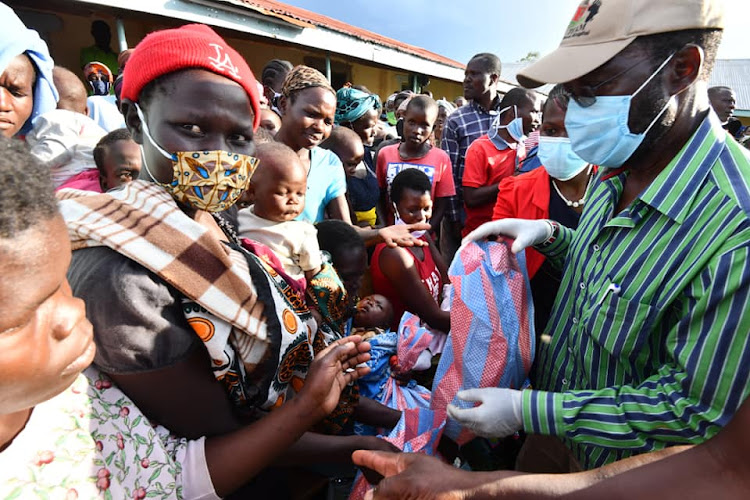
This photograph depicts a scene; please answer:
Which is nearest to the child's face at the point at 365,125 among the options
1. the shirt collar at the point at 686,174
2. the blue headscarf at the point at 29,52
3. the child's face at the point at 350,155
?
the child's face at the point at 350,155

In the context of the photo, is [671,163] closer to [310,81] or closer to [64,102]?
[310,81]

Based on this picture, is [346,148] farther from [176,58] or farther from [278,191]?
[176,58]

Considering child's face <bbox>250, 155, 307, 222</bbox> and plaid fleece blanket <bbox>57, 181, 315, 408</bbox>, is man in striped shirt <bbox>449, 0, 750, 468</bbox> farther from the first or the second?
child's face <bbox>250, 155, 307, 222</bbox>

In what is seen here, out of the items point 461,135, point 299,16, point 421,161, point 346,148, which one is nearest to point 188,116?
point 346,148

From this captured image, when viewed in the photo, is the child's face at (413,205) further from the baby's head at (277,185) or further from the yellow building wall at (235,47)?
the yellow building wall at (235,47)

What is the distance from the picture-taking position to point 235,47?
31.1 ft

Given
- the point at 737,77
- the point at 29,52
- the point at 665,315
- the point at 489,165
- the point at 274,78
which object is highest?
the point at 737,77

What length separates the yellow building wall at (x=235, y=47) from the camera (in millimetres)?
7551

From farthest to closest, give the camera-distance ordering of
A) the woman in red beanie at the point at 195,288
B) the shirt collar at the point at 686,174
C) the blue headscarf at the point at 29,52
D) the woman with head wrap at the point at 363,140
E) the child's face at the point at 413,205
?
the woman with head wrap at the point at 363,140 → the child's face at the point at 413,205 → the blue headscarf at the point at 29,52 → the shirt collar at the point at 686,174 → the woman in red beanie at the point at 195,288

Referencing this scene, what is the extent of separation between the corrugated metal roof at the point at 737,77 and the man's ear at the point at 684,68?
30834 mm

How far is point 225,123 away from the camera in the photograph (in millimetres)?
1331

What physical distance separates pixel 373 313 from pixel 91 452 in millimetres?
1685

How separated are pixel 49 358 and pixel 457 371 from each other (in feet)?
4.67

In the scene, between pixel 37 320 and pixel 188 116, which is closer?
pixel 37 320
